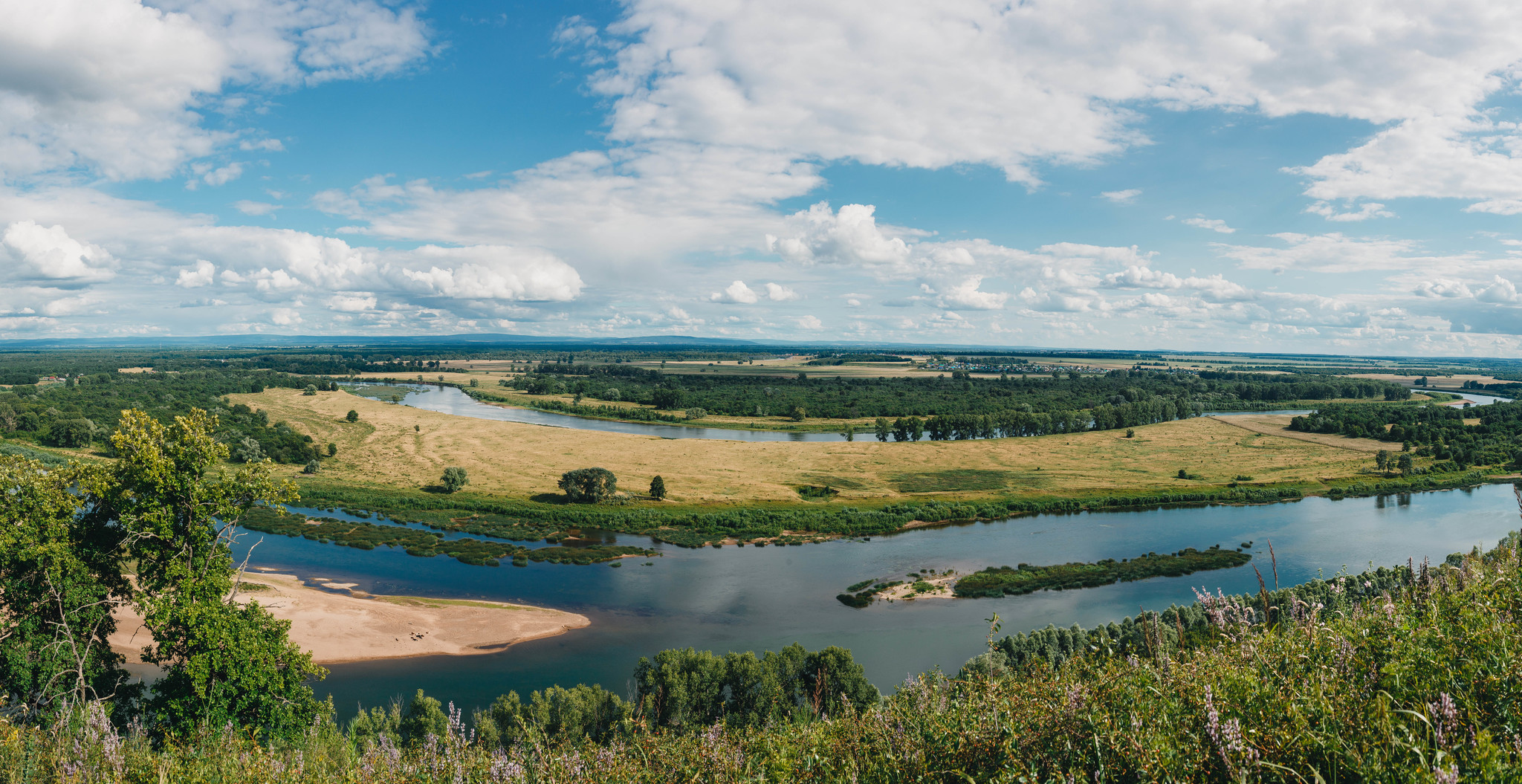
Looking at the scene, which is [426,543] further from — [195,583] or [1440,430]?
[1440,430]

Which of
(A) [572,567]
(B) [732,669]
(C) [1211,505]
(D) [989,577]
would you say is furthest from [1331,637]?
(C) [1211,505]

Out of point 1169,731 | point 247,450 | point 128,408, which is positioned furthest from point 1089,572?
point 128,408

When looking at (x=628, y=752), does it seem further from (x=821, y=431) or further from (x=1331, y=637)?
(x=821, y=431)

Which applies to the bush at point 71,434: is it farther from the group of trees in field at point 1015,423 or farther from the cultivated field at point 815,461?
the group of trees in field at point 1015,423

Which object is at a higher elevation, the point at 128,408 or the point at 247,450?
the point at 128,408

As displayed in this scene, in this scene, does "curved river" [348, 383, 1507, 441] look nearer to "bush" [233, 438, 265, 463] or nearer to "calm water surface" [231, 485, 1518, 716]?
"bush" [233, 438, 265, 463]

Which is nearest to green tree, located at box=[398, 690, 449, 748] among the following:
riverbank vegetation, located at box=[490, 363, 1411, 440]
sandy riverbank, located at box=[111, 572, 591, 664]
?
sandy riverbank, located at box=[111, 572, 591, 664]

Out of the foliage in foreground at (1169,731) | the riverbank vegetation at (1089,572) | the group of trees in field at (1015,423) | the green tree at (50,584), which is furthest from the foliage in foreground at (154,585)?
the group of trees in field at (1015,423)

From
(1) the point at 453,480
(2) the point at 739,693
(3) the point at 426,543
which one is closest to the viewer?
(2) the point at 739,693
